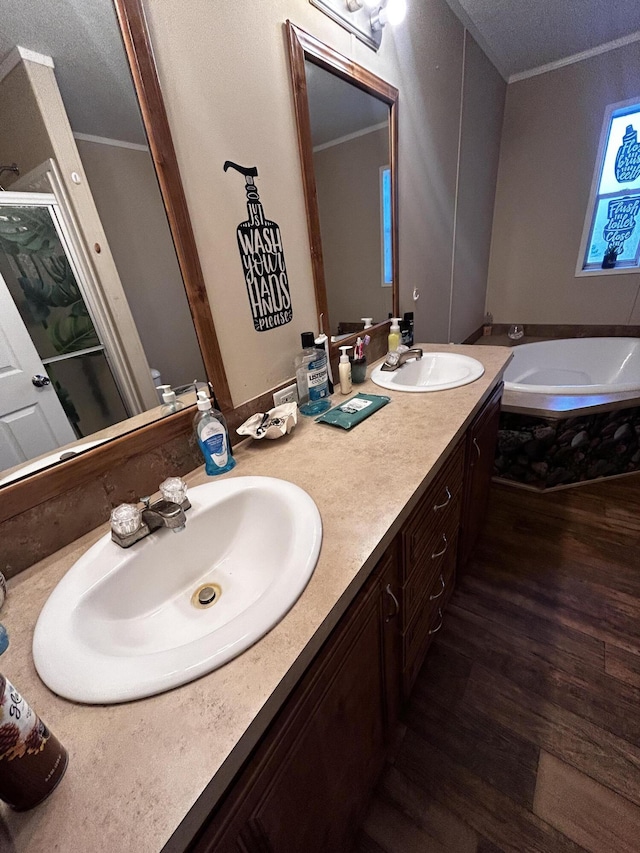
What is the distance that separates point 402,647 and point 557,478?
59.8 inches

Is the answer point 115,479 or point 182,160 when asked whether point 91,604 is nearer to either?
point 115,479

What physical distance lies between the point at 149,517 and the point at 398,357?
111cm

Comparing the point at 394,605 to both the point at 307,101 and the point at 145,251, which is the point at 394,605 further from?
the point at 307,101

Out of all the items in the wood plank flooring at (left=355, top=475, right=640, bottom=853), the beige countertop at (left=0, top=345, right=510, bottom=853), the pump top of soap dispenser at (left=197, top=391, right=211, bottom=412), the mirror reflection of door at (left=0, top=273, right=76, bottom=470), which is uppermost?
the mirror reflection of door at (left=0, top=273, right=76, bottom=470)

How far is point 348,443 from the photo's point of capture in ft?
3.01

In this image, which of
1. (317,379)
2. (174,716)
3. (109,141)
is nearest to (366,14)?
(109,141)

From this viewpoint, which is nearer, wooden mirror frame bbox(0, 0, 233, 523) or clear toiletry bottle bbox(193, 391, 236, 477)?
wooden mirror frame bbox(0, 0, 233, 523)

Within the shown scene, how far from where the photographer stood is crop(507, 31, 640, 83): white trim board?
2121 mm

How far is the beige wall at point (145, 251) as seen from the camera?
656 mm


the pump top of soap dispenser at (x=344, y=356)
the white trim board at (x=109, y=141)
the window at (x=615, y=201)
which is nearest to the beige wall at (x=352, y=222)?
the pump top of soap dispenser at (x=344, y=356)

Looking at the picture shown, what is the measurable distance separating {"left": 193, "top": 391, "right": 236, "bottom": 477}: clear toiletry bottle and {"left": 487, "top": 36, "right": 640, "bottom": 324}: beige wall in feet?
10.3

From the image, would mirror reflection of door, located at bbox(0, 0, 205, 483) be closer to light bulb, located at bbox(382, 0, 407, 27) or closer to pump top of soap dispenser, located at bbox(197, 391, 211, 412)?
pump top of soap dispenser, located at bbox(197, 391, 211, 412)

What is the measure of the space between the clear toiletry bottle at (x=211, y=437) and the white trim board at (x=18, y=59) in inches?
23.5

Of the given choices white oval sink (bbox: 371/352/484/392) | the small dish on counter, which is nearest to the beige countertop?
the small dish on counter
